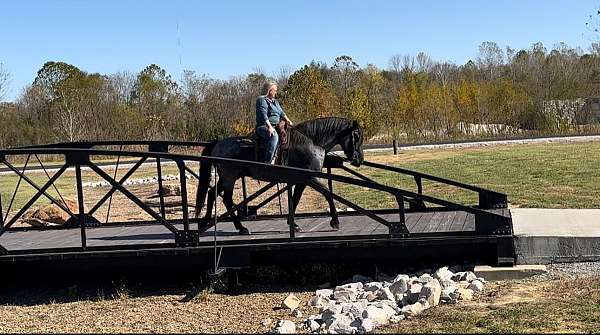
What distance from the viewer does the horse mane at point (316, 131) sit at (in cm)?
968

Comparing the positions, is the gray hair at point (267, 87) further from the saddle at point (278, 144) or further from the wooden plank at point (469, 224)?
the wooden plank at point (469, 224)

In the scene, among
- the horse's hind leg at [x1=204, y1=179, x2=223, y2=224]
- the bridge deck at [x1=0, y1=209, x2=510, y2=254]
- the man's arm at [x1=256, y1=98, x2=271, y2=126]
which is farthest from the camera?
the horse's hind leg at [x1=204, y1=179, x2=223, y2=224]

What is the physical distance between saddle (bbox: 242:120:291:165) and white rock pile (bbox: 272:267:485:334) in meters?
2.04

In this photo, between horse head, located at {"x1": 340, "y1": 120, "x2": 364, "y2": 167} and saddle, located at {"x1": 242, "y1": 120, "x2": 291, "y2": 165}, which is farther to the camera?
horse head, located at {"x1": 340, "y1": 120, "x2": 364, "y2": 167}

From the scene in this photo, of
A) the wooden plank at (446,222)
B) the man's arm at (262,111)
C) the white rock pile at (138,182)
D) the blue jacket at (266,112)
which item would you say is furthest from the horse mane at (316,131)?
the white rock pile at (138,182)

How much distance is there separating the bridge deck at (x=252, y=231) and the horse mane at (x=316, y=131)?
1.25m

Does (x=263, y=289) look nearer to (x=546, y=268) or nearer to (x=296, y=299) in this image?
(x=296, y=299)

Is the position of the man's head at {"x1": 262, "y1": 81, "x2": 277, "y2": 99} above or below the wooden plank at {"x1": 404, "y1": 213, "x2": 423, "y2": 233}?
above

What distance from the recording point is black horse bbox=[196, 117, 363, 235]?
9547 millimetres

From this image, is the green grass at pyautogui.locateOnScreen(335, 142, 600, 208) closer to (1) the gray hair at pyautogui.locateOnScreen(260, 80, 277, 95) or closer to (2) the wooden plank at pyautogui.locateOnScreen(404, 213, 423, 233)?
(2) the wooden plank at pyautogui.locateOnScreen(404, 213, 423, 233)

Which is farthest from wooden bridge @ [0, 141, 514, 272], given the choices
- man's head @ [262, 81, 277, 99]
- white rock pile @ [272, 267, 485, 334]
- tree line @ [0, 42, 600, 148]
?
tree line @ [0, 42, 600, 148]

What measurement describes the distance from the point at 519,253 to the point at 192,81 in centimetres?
4638

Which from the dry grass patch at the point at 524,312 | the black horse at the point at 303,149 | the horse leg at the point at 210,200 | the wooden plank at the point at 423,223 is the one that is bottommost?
the dry grass patch at the point at 524,312

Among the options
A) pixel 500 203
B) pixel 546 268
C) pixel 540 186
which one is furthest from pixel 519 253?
pixel 540 186
